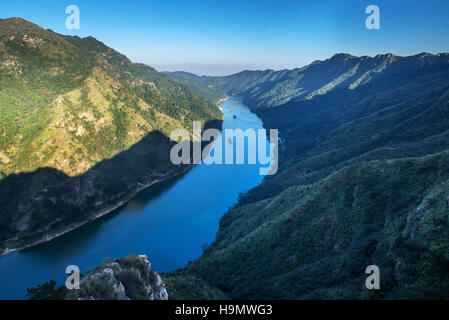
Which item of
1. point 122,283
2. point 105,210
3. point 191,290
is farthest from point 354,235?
point 105,210

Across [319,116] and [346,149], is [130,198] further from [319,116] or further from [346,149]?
[319,116]

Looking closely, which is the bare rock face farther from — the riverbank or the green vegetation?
the riverbank

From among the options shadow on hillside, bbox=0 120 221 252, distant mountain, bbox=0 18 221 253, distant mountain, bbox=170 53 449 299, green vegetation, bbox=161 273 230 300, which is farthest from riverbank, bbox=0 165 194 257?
Result: green vegetation, bbox=161 273 230 300

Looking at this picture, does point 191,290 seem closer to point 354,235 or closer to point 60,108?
point 354,235

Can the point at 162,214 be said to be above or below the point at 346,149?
below
